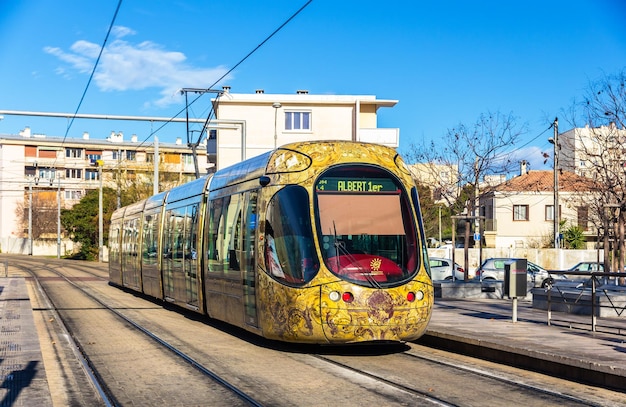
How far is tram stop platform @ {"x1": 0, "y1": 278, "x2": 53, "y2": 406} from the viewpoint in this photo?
8.15m

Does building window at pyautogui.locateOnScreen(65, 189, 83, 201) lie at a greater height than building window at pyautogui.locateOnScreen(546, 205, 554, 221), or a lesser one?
greater

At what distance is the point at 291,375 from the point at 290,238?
2.43 metres

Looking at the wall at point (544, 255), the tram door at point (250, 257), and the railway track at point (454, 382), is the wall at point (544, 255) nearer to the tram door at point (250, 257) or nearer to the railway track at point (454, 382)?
the tram door at point (250, 257)

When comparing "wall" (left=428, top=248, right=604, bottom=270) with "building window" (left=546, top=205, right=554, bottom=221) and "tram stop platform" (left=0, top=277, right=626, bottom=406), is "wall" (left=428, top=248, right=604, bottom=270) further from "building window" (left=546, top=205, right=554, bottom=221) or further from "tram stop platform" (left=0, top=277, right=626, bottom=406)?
"tram stop platform" (left=0, top=277, right=626, bottom=406)

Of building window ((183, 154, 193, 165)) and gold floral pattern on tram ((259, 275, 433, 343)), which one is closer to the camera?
gold floral pattern on tram ((259, 275, 433, 343))

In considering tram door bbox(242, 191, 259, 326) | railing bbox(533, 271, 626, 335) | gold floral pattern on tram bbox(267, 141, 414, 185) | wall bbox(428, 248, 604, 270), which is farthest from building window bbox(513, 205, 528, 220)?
tram door bbox(242, 191, 259, 326)

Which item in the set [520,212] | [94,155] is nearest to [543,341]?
[520,212]

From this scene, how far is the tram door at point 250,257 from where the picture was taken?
1279 centimetres

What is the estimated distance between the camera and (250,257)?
Answer: 42.5 feet

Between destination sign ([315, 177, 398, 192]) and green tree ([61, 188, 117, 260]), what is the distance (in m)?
60.7

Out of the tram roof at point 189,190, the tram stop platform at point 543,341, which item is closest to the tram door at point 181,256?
the tram roof at point 189,190

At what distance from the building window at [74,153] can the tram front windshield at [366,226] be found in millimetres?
94746

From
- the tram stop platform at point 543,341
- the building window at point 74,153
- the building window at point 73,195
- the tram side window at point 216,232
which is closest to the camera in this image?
the tram stop platform at point 543,341

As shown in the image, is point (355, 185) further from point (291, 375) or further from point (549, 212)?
point (549, 212)
